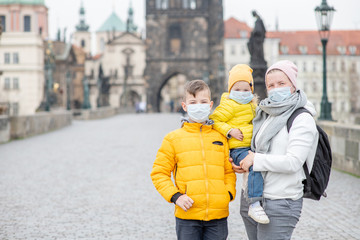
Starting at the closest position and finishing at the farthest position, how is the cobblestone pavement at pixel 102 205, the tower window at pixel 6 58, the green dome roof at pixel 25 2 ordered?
1. the cobblestone pavement at pixel 102 205
2. the tower window at pixel 6 58
3. the green dome roof at pixel 25 2

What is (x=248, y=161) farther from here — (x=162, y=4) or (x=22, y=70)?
(x=22, y=70)

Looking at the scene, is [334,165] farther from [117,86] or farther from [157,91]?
[117,86]

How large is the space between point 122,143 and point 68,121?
527 inches

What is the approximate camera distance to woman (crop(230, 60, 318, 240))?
3.14 m

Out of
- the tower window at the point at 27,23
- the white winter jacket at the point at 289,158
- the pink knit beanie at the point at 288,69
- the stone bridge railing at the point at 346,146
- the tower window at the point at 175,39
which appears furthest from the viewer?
the tower window at the point at 27,23

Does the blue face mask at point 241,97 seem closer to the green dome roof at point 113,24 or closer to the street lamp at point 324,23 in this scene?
the street lamp at point 324,23

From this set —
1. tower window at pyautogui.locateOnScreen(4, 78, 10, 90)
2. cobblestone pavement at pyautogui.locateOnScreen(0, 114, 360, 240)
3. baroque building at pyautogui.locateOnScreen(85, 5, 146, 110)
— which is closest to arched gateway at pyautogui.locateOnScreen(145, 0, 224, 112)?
tower window at pyautogui.locateOnScreen(4, 78, 10, 90)

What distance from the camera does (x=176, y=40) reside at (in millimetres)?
58969

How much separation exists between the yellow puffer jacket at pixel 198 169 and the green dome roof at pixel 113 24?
13922cm

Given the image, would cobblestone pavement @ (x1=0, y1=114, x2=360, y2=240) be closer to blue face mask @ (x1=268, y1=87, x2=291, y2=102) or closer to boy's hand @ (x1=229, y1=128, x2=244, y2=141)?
boy's hand @ (x1=229, y1=128, x2=244, y2=141)

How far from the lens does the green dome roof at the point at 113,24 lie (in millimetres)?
140875

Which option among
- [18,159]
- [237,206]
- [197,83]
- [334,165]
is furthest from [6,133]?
[197,83]

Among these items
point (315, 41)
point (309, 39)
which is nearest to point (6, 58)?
point (309, 39)

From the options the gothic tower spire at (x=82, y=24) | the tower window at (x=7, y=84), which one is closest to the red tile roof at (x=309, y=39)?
the tower window at (x=7, y=84)
